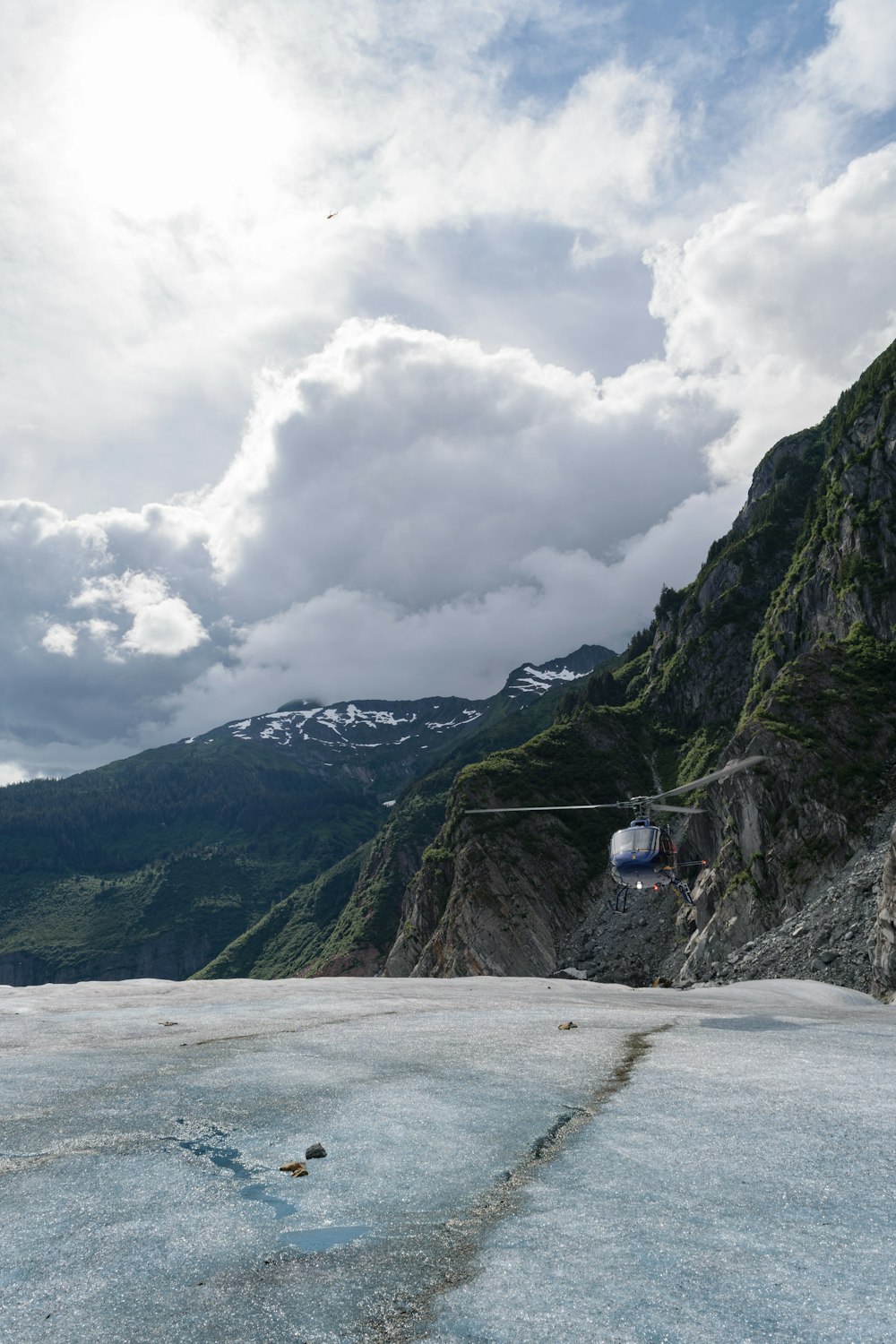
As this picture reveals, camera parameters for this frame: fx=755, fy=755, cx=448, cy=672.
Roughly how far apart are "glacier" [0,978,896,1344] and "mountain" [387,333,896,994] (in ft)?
108

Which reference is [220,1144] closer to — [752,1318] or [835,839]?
[752,1318]

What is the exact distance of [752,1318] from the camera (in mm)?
5098

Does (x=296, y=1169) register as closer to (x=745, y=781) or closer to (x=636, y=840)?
(x=636, y=840)

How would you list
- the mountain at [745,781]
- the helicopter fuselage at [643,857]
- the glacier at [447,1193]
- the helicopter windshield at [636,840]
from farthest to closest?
the mountain at [745,781]
the helicopter windshield at [636,840]
the helicopter fuselage at [643,857]
the glacier at [447,1193]

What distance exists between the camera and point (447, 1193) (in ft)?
23.6

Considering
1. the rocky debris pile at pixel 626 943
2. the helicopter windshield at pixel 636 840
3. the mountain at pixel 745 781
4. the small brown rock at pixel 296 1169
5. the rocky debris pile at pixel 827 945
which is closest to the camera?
the small brown rock at pixel 296 1169

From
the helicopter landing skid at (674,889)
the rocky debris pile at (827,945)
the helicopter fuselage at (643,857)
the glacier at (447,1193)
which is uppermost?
the helicopter fuselage at (643,857)

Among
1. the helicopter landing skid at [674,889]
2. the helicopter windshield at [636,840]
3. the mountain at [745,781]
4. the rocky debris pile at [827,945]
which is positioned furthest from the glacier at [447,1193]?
the rocky debris pile at [827,945]

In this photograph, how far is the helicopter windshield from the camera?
1326 inches

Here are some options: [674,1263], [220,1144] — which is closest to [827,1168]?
[674,1263]

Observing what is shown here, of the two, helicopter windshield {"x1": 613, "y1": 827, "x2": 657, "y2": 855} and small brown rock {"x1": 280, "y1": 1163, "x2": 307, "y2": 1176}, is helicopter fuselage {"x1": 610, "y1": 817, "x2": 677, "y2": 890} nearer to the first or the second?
helicopter windshield {"x1": 613, "y1": 827, "x2": 657, "y2": 855}

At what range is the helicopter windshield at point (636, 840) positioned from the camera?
3369cm

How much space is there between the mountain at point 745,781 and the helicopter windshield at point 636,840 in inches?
558

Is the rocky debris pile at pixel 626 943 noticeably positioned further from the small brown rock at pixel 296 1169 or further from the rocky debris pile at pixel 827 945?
the small brown rock at pixel 296 1169
